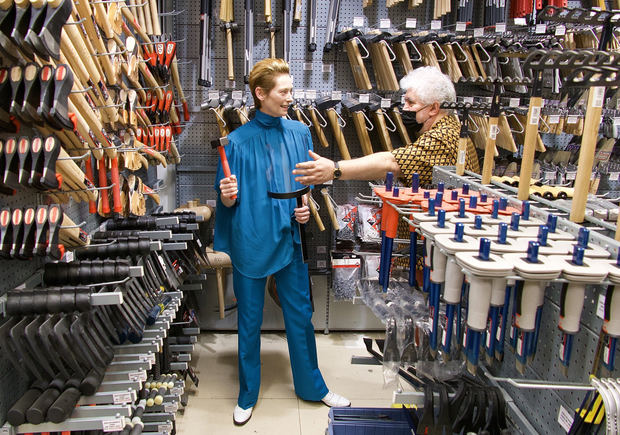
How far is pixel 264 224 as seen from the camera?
120 inches

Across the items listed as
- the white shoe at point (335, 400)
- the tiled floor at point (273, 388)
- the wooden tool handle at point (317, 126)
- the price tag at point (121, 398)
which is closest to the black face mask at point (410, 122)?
the wooden tool handle at point (317, 126)

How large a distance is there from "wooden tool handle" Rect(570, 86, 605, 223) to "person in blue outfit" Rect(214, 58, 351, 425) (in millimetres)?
1726

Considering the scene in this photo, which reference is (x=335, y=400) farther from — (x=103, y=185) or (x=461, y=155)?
(x=103, y=185)

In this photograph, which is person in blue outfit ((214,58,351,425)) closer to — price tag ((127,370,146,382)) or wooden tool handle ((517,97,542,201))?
price tag ((127,370,146,382))

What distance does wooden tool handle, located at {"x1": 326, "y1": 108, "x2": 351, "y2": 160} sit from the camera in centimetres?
382

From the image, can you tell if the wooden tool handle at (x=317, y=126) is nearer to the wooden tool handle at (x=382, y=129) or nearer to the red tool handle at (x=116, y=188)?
the wooden tool handle at (x=382, y=129)

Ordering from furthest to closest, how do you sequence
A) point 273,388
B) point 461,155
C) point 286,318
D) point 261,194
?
point 273,388 < point 286,318 < point 261,194 < point 461,155

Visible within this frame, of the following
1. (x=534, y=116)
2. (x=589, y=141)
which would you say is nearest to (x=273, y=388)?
(x=534, y=116)

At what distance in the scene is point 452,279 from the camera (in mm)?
1472

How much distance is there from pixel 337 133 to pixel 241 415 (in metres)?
2.07

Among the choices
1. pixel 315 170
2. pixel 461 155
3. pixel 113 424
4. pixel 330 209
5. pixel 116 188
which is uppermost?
pixel 461 155

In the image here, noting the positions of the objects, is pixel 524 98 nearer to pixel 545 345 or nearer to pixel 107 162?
pixel 545 345

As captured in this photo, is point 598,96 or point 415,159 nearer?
point 598,96

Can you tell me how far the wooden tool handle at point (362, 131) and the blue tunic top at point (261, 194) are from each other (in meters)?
0.90
